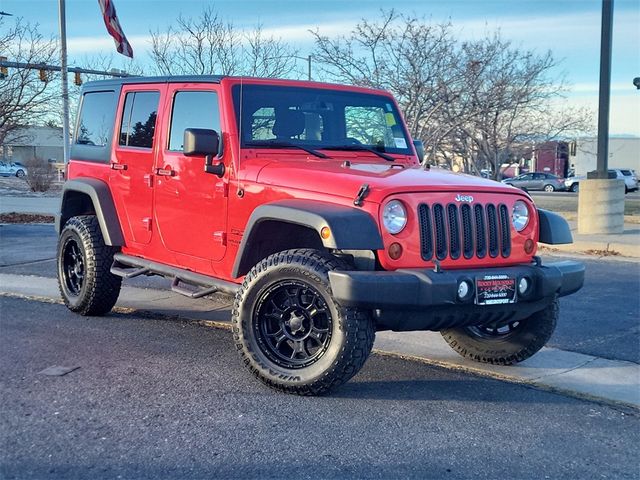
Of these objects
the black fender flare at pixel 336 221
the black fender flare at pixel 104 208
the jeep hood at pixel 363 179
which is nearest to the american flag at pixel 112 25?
the black fender flare at pixel 104 208

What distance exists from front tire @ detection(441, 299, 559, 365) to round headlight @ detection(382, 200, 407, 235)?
139 cm

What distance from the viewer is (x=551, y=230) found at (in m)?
5.13

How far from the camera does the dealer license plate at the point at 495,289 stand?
445cm

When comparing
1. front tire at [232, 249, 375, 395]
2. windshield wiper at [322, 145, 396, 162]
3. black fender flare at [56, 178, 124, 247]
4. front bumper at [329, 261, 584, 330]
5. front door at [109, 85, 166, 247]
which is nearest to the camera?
front bumper at [329, 261, 584, 330]

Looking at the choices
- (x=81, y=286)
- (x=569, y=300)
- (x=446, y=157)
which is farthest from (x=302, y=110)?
(x=446, y=157)

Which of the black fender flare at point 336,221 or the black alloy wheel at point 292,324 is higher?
the black fender flare at point 336,221

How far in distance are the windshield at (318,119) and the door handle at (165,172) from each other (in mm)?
768

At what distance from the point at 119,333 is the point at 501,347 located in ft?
10.4

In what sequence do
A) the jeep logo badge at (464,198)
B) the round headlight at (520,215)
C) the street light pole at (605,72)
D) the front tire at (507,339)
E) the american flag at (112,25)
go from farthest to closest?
1. the american flag at (112,25)
2. the street light pole at (605,72)
3. the front tire at (507,339)
4. the round headlight at (520,215)
5. the jeep logo badge at (464,198)

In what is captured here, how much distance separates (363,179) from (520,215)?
117 cm

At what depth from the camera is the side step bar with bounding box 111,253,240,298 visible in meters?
5.36

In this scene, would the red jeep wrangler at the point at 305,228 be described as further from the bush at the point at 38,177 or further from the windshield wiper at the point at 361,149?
the bush at the point at 38,177

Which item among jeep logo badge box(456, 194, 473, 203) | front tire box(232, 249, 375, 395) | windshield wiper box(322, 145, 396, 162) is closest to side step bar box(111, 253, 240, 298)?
front tire box(232, 249, 375, 395)

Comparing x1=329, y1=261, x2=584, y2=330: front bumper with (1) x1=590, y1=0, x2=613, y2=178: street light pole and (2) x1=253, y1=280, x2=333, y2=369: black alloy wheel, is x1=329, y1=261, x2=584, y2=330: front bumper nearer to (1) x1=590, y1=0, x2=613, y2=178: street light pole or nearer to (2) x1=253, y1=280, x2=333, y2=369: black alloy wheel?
(2) x1=253, y1=280, x2=333, y2=369: black alloy wheel
